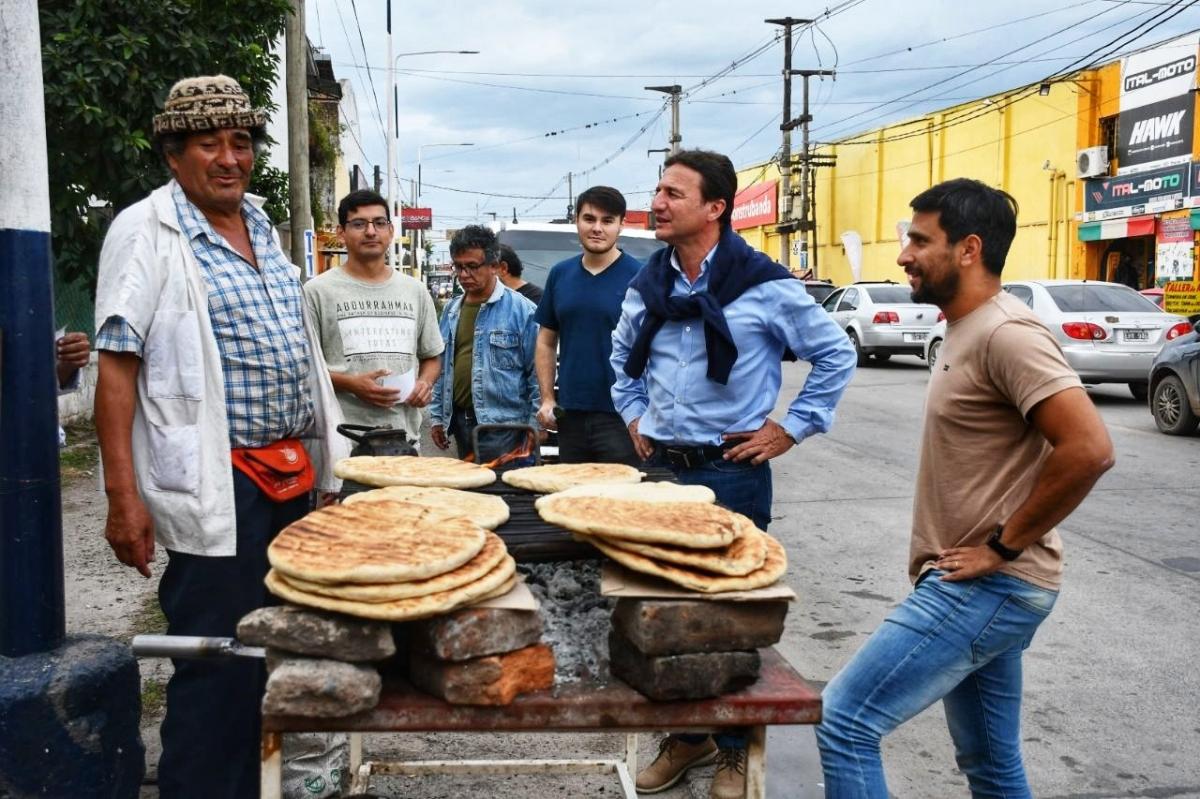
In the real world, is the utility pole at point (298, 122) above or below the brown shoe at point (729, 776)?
above

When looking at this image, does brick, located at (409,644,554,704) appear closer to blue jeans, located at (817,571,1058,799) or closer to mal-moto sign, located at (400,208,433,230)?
blue jeans, located at (817,571,1058,799)

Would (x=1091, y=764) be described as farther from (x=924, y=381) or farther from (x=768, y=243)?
(x=768, y=243)

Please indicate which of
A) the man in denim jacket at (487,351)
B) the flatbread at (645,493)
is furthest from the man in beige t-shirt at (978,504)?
the man in denim jacket at (487,351)

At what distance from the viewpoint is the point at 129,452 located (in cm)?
288

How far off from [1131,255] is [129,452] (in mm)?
28393

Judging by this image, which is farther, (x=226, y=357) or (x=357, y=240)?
(x=357, y=240)

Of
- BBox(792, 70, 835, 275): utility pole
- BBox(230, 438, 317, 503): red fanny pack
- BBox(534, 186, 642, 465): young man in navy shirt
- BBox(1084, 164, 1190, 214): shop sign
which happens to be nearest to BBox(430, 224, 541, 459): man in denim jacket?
BBox(534, 186, 642, 465): young man in navy shirt

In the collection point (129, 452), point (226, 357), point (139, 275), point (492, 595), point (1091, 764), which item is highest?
point (139, 275)

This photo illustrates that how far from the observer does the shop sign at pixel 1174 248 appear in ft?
76.6

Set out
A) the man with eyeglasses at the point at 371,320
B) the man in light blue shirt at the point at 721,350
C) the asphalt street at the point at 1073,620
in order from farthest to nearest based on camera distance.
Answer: the man with eyeglasses at the point at 371,320 < the asphalt street at the point at 1073,620 < the man in light blue shirt at the point at 721,350

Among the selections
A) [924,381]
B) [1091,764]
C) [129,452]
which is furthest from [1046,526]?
[924,381]

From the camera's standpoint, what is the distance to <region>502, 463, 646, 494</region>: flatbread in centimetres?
325

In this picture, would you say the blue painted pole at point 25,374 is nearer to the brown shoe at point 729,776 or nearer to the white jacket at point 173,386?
the white jacket at point 173,386

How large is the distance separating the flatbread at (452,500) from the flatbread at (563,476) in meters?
0.18
